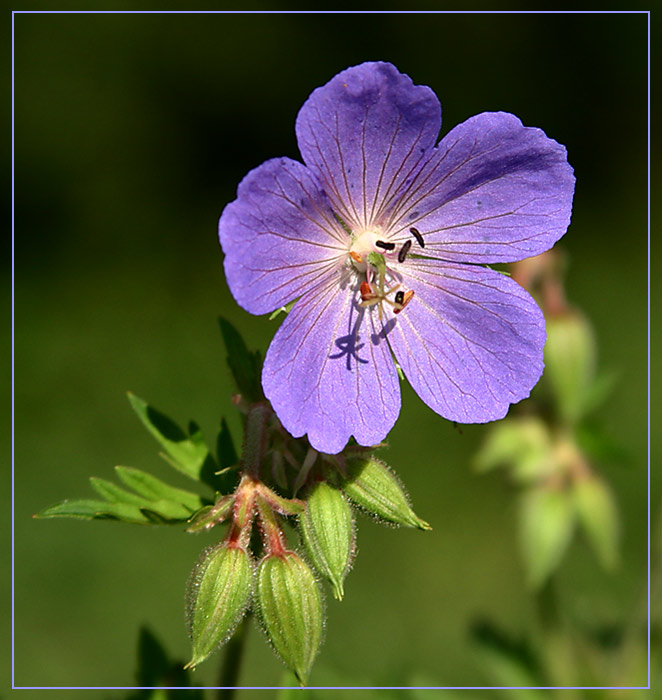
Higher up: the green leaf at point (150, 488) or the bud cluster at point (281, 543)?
the green leaf at point (150, 488)

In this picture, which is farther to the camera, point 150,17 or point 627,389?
point 627,389

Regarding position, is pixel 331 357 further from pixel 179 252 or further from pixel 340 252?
pixel 179 252

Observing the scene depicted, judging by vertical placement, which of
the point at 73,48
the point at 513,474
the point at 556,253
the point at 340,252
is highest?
the point at 73,48

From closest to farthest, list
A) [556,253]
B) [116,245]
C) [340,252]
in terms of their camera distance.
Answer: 1. [340,252]
2. [556,253]
3. [116,245]

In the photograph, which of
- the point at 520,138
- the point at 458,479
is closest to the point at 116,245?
the point at 458,479

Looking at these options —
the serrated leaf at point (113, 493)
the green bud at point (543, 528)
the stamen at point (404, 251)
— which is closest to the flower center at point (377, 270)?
the stamen at point (404, 251)

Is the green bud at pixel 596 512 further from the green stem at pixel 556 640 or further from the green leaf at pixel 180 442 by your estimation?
the green leaf at pixel 180 442

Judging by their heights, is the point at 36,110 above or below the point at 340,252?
above
